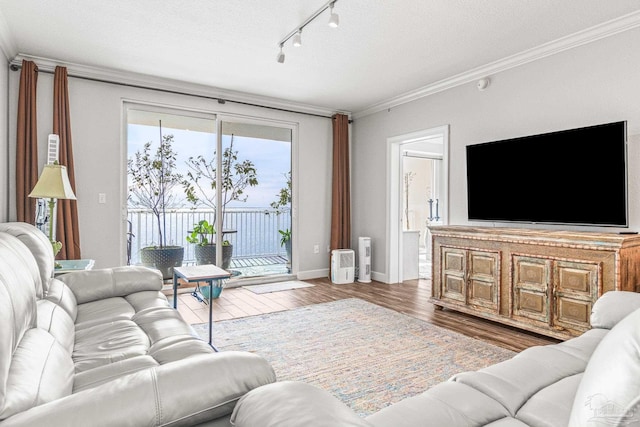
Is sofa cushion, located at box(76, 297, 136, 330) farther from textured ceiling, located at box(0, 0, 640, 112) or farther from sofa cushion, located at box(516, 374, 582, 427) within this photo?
textured ceiling, located at box(0, 0, 640, 112)

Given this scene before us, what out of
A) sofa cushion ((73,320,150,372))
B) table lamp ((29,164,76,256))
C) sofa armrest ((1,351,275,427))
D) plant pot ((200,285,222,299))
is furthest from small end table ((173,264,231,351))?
sofa armrest ((1,351,275,427))

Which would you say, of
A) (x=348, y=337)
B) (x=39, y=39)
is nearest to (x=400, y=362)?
(x=348, y=337)

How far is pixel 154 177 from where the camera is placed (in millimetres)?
5707

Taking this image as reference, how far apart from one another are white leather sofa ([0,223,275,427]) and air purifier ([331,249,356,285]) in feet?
11.0

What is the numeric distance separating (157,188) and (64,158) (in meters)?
1.81

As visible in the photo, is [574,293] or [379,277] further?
[379,277]

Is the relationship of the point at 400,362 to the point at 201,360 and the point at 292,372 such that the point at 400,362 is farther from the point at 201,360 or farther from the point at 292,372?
the point at 201,360

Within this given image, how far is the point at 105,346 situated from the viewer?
1.75m

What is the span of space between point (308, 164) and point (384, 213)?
55.0 inches

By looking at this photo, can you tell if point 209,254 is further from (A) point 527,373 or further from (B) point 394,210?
(A) point 527,373

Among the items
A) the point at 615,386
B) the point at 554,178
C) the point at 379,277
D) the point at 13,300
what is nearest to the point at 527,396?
the point at 615,386

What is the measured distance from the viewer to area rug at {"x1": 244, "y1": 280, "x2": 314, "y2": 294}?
5.02 m

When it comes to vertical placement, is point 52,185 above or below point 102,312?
above

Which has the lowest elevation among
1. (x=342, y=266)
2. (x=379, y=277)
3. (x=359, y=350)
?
(x=359, y=350)
